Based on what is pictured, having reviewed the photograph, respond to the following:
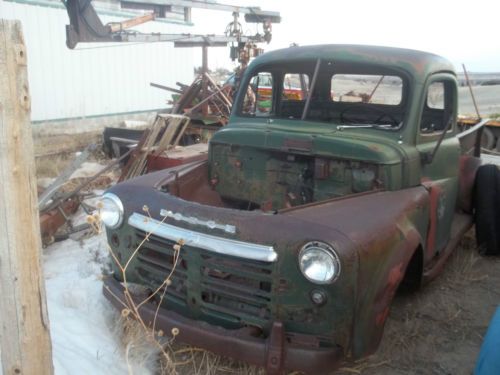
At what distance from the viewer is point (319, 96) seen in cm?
403

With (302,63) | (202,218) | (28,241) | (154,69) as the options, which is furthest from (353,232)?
(154,69)

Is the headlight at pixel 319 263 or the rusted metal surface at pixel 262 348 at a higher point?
the headlight at pixel 319 263

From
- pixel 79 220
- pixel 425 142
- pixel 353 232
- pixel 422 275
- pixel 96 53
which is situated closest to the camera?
pixel 353 232

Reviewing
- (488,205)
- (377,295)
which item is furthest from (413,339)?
(488,205)

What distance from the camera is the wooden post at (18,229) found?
1617mm

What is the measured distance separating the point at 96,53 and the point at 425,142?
1024 centimetres

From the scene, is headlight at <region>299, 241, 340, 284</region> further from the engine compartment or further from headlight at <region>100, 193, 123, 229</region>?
headlight at <region>100, 193, 123, 229</region>

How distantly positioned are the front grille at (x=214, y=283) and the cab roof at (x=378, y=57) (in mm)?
1837

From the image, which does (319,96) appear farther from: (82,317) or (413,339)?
(82,317)

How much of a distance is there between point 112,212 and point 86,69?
32.0ft

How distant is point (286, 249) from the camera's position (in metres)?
2.32

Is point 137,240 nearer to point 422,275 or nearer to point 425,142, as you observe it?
point 422,275

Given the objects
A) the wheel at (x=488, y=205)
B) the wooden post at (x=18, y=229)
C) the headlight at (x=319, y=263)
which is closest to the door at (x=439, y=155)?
the wheel at (x=488, y=205)

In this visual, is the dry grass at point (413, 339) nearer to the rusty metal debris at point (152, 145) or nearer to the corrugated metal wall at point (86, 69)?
the rusty metal debris at point (152, 145)
